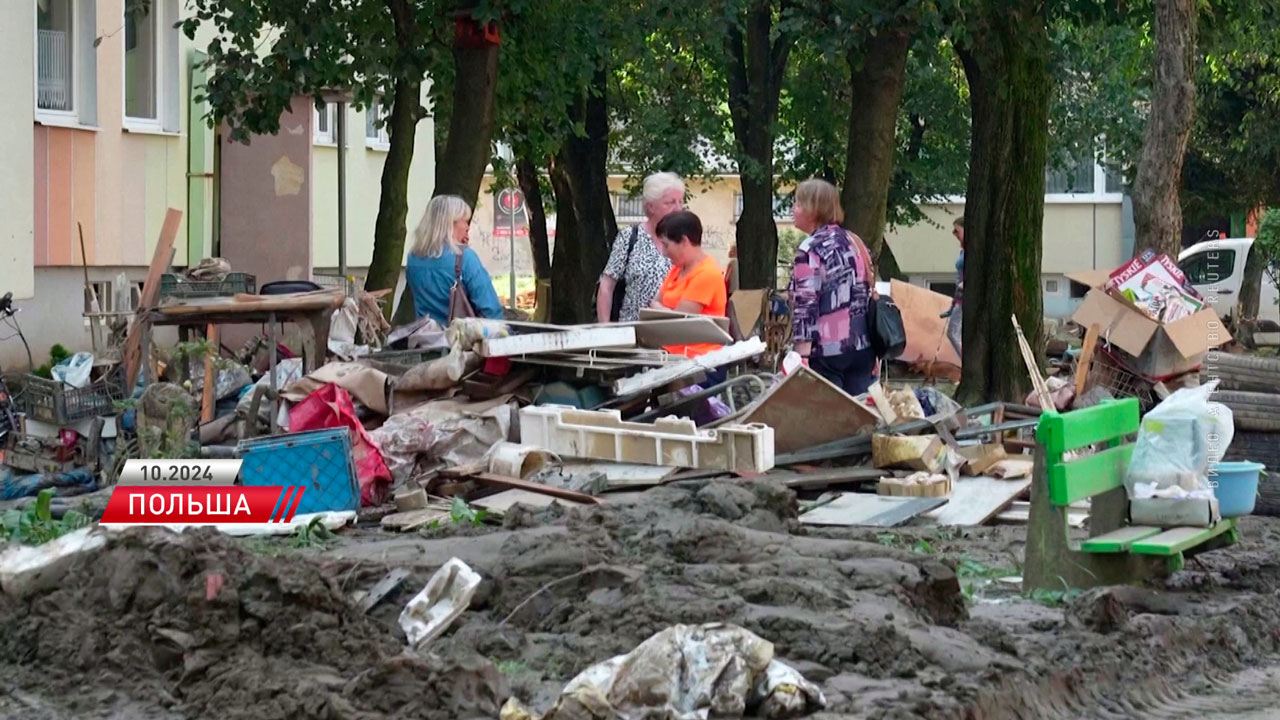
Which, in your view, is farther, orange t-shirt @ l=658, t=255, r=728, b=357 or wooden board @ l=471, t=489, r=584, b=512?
orange t-shirt @ l=658, t=255, r=728, b=357

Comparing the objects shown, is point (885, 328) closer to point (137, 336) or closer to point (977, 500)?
point (977, 500)

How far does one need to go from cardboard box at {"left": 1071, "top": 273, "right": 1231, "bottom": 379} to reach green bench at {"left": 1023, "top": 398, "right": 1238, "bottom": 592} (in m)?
5.49

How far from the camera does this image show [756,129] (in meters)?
28.9

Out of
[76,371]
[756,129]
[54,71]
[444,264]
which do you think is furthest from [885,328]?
[756,129]

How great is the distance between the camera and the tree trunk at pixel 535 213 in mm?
30594

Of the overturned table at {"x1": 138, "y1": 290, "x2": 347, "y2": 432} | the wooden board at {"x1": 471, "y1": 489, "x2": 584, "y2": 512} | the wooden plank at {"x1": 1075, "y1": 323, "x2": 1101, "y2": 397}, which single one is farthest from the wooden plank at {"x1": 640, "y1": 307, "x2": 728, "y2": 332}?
the wooden plank at {"x1": 1075, "y1": 323, "x2": 1101, "y2": 397}

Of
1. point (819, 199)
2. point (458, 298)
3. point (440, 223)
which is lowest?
point (458, 298)

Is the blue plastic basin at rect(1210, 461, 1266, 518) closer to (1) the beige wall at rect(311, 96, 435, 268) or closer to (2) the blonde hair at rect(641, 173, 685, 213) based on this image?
(2) the blonde hair at rect(641, 173, 685, 213)

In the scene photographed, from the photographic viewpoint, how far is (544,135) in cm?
2389

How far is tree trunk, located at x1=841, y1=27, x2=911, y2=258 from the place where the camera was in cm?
1867

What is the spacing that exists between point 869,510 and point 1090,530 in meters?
1.68

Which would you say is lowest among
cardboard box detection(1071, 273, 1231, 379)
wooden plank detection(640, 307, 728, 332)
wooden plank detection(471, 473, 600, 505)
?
wooden plank detection(471, 473, 600, 505)

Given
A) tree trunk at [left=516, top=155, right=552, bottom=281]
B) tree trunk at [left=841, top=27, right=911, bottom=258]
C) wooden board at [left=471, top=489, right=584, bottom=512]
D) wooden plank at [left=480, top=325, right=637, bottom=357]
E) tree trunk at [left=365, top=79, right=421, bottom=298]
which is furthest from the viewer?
tree trunk at [left=516, top=155, right=552, bottom=281]

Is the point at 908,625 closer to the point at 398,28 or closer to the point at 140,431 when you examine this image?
the point at 140,431
